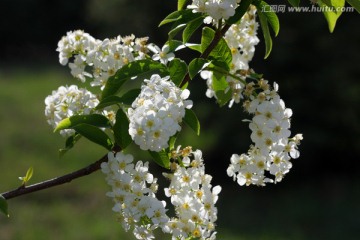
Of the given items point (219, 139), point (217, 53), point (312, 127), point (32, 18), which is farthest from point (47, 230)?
point (32, 18)

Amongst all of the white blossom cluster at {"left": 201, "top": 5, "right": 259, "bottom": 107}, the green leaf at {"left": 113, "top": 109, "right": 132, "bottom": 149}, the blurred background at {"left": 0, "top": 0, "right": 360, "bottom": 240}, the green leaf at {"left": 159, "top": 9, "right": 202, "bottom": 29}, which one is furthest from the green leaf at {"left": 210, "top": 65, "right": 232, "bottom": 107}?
the blurred background at {"left": 0, "top": 0, "right": 360, "bottom": 240}

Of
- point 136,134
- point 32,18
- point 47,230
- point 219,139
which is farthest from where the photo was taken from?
point 32,18

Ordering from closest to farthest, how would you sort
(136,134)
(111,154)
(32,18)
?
(136,134) < (111,154) < (32,18)

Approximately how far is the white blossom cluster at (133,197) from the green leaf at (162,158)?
3cm

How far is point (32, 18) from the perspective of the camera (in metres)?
18.9

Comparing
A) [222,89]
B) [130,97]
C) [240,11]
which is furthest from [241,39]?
[130,97]

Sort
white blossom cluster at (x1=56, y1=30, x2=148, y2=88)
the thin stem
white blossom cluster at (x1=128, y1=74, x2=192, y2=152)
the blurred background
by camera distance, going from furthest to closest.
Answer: the blurred background
white blossom cluster at (x1=56, y1=30, x2=148, y2=88)
the thin stem
white blossom cluster at (x1=128, y1=74, x2=192, y2=152)

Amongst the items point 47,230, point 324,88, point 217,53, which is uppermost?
point 324,88

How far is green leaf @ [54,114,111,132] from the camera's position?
1440 millimetres

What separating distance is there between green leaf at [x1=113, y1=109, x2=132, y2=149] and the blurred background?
5181mm

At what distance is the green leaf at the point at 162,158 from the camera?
144 cm

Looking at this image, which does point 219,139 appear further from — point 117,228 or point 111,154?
point 111,154

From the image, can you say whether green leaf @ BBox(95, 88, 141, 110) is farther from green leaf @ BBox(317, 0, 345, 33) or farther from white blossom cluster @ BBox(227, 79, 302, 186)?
green leaf @ BBox(317, 0, 345, 33)

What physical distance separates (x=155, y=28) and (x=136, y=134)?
23.9 feet
